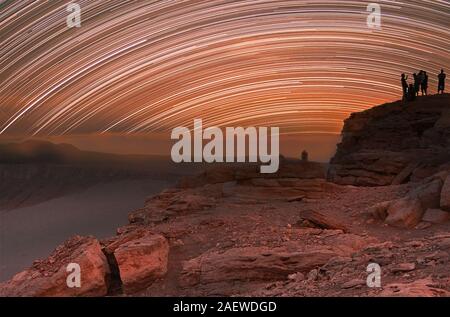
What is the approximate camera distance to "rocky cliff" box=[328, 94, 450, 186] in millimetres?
20797

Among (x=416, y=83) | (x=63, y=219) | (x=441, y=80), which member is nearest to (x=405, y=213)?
(x=441, y=80)

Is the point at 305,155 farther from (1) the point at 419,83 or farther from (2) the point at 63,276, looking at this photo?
(2) the point at 63,276

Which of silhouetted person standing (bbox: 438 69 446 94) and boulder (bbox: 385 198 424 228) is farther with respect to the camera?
silhouetted person standing (bbox: 438 69 446 94)

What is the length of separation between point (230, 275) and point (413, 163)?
41.7ft

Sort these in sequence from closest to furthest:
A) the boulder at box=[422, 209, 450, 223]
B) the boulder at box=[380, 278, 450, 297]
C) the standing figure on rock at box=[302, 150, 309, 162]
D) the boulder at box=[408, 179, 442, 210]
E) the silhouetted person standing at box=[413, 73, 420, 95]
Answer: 1. the boulder at box=[380, 278, 450, 297]
2. the boulder at box=[422, 209, 450, 223]
3. the boulder at box=[408, 179, 442, 210]
4. the standing figure on rock at box=[302, 150, 309, 162]
5. the silhouetted person standing at box=[413, 73, 420, 95]

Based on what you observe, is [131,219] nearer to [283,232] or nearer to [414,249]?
[283,232]

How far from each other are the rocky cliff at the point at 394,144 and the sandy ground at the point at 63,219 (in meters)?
9.14

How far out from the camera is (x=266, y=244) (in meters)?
12.1

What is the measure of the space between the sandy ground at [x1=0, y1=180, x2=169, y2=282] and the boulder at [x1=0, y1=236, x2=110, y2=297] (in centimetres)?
319

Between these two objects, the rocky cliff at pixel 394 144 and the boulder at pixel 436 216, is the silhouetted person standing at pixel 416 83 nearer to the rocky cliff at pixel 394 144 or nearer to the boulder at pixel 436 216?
the rocky cliff at pixel 394 144

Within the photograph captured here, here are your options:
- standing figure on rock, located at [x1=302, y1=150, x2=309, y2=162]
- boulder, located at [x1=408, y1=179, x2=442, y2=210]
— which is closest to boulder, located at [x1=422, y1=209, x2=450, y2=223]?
boulder, located at [x1=408, y1=179, x2=442, y2=210]

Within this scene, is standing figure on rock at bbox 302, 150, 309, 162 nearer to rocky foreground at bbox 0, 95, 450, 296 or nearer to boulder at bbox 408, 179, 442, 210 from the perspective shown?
rocky foreground at bbox 0, 95, 450, 296

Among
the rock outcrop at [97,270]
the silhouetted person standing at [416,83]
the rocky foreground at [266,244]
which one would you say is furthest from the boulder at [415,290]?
the silhouetted person standing at [416,83]

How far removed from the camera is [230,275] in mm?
11031
